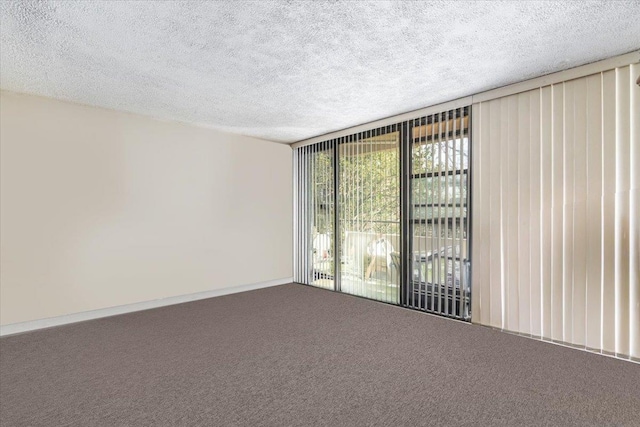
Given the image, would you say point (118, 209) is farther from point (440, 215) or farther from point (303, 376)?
point (440, 215)

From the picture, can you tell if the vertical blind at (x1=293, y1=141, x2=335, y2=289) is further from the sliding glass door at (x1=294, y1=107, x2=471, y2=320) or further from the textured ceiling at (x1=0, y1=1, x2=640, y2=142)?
the textured ceiling at (x1=0, y1=1, x2=640, y2=142)

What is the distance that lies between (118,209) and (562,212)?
485 centimetres

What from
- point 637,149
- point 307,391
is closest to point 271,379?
point 307,391

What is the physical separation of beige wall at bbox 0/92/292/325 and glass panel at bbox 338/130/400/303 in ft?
4.85

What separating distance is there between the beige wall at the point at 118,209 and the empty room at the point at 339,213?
0.08 feet

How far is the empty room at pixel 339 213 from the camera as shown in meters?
2.05

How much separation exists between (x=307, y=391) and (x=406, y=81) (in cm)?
283

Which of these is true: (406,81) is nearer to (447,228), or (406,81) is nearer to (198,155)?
(447,228)

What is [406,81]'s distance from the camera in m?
3.09

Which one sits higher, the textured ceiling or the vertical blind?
the textured ceiling

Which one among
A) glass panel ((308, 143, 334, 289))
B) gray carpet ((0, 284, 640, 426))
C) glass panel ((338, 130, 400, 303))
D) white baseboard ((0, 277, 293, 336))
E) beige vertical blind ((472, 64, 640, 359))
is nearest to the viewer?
gray carpet ((0, 284, 640, 426))

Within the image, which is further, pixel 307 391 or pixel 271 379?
pixel 271 379

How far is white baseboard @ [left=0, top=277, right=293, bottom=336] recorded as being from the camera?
3322 millimetres

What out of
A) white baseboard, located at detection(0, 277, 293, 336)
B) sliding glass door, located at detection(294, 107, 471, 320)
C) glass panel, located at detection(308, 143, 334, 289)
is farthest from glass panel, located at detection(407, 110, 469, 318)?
white baseboard, located at detection(0, 277, 293, 336)
